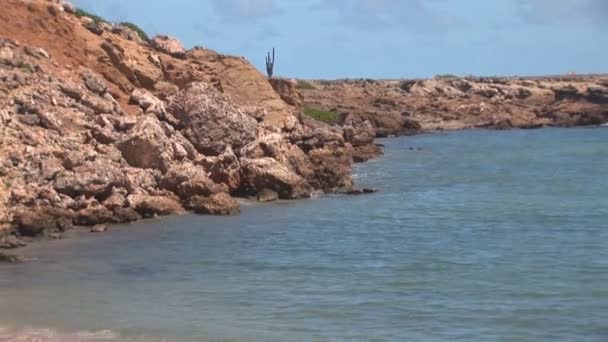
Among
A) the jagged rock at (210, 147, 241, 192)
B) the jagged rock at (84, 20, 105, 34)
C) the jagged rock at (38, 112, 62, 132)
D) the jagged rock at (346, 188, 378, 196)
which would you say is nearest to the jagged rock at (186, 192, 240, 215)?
the jagged rock at (210, 147, 241, 192)

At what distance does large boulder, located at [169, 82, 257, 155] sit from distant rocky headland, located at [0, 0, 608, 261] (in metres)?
0.05

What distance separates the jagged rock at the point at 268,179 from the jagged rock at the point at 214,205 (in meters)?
2.77

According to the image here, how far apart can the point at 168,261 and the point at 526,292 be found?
745 centimetres

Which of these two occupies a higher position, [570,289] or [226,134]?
[226,134]

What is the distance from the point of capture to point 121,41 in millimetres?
40188

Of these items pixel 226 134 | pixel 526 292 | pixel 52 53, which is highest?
pixel 52 53

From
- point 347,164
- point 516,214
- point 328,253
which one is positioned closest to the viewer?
point 328,253

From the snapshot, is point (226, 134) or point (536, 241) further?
point (226, 134)

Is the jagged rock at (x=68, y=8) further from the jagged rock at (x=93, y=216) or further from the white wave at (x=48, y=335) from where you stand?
the white wave at (x=48, y=335)

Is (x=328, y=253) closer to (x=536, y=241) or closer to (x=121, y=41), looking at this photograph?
(x=536, y=241)

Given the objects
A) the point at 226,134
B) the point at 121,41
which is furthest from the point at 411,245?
the point at 121,41

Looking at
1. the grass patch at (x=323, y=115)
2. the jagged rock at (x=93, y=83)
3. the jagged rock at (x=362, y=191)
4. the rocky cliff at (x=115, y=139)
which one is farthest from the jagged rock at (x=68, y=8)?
the grass patch at (x=323, y=115)

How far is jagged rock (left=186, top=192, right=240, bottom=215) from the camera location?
25.9 metres

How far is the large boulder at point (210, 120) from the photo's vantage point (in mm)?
31125
